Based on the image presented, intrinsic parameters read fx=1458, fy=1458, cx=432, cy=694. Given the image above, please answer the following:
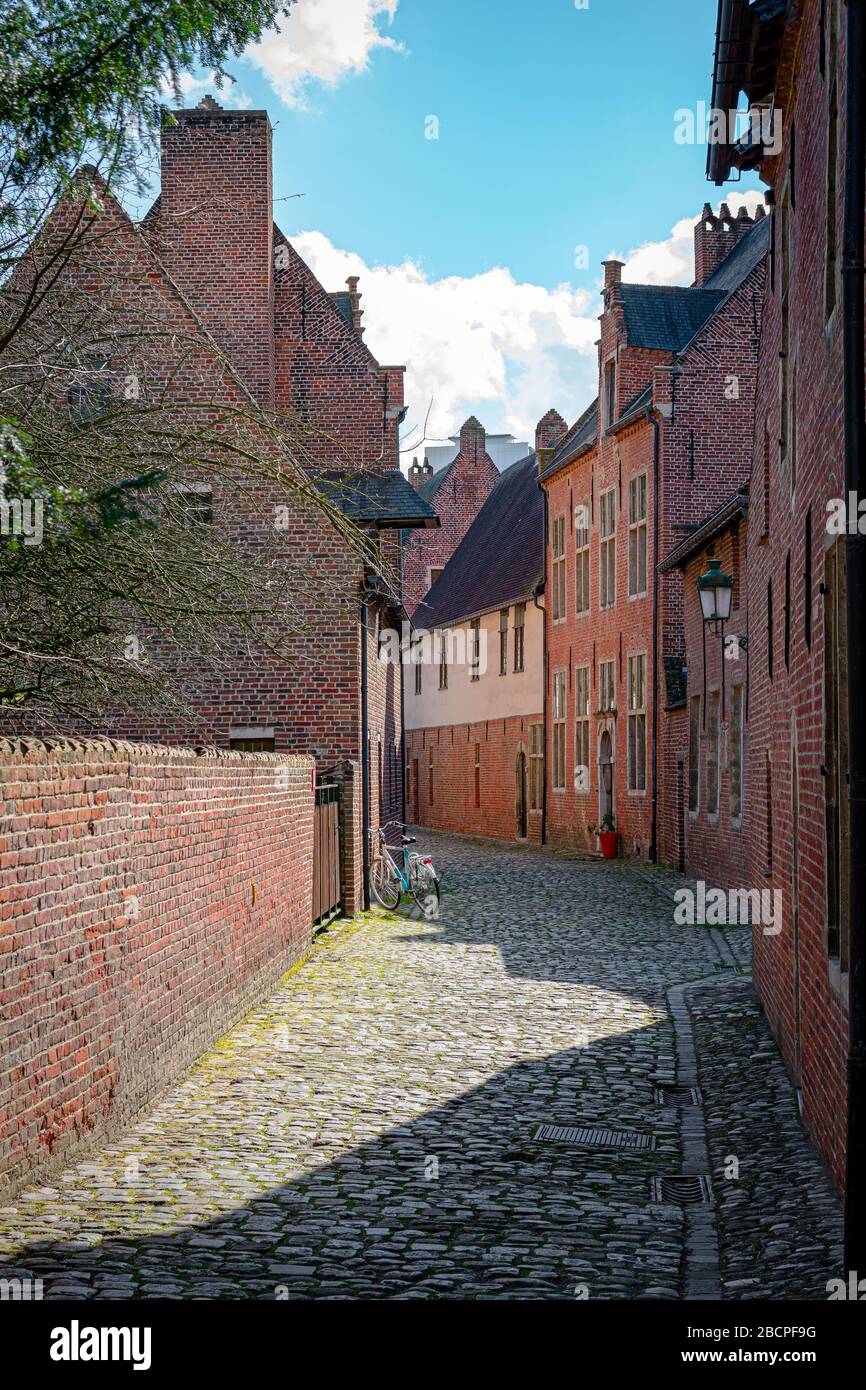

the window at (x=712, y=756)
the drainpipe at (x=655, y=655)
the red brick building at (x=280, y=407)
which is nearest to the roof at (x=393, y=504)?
the red brick building at (x=280, y=407)

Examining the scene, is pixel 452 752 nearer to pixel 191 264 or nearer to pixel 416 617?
pixel 416 617

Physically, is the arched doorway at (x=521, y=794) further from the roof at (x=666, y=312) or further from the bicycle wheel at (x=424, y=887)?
the bicycle wheel at (x=424, y=887)

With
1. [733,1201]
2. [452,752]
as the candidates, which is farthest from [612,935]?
[452,752]

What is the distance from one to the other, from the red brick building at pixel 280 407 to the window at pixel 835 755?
9.55 m

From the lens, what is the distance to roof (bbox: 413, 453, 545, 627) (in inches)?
1442

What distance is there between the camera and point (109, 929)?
286 inches

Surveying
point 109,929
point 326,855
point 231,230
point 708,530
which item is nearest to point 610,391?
point 231,230

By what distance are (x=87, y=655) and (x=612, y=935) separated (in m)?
7.94

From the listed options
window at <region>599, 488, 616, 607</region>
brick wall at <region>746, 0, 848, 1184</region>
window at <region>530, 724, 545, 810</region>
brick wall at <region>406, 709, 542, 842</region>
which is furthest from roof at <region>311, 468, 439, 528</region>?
brick wall at <region>406, 709, 542, 842</region>

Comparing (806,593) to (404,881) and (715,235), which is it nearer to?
(404,881)

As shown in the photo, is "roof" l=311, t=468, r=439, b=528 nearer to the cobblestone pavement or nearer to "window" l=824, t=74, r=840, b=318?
the cobblestone pavement

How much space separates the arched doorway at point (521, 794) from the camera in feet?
118

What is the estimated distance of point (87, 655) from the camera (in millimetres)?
10531

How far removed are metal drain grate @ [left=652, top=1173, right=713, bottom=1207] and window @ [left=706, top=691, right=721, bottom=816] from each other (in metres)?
13.8
